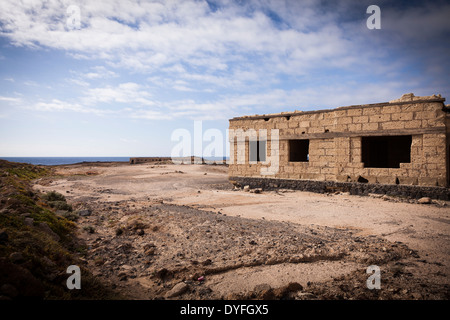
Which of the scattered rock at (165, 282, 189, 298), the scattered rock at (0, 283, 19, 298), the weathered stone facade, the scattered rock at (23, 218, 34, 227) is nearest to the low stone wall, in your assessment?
the weathered stone facade

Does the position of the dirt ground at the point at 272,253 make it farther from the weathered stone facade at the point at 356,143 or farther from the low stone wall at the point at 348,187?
the weathered stone facade at the point at 356,143

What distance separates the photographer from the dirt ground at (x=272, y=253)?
3.60m

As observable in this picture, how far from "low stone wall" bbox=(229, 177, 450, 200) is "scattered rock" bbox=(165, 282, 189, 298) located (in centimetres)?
1060

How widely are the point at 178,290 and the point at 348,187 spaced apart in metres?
10.8

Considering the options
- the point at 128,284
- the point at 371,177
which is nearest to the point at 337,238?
the point at 128,284

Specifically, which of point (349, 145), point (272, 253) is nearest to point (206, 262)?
point (272, 253)

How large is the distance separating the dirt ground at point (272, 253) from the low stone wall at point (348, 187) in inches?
89.5

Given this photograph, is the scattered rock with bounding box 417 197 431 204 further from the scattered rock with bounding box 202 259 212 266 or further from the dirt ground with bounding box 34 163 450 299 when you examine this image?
the scattered rock with bounding box 202 259 212 266

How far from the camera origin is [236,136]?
1568 centimetres

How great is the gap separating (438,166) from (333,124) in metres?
4.54

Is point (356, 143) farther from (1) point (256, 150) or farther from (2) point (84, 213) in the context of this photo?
(2) point (84, 213)

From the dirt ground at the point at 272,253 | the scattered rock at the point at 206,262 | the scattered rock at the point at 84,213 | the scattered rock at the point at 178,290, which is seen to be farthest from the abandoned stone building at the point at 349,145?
the scattered rock at the point at 178,290

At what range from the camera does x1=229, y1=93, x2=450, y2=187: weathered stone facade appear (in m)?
10.1

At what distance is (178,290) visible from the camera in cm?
363
